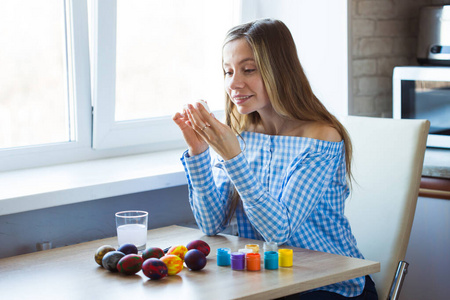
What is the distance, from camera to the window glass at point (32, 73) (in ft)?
7.21

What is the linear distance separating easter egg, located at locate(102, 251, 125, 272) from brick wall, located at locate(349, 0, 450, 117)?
1.41 metres

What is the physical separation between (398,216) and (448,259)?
1.86 ft

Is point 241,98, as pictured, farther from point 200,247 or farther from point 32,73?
point 32,73

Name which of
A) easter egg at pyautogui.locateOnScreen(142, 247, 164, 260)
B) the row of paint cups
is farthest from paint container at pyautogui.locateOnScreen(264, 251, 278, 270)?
easter egg at pyautogui.locateOnScreen(142, 247, 164, 260)

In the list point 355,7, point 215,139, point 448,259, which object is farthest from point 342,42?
point 215,139

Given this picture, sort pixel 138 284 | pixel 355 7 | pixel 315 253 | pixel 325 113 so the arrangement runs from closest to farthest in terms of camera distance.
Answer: pixel 138 284, pixel 315 253, pixel 325 113, pixel 355 7

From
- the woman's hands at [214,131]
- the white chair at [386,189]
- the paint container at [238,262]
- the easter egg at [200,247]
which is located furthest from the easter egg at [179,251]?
the white chair at [386,189]

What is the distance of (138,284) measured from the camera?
130cm

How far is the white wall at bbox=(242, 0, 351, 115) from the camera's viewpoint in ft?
8.26

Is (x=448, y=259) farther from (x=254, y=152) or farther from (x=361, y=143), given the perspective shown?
(x=254, y=152)

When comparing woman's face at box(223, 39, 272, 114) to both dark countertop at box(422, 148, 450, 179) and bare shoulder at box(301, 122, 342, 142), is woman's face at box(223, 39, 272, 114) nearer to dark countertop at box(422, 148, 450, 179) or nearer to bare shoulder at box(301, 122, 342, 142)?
bare shoulder at box(301, 122, 342, 142)

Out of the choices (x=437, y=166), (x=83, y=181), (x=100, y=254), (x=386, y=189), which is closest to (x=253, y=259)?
(x=100, y=254)

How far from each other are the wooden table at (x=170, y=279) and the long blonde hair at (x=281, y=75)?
0.38 metres

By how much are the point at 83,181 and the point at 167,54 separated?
2.54 ft
